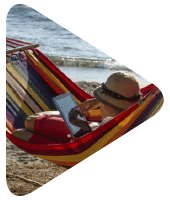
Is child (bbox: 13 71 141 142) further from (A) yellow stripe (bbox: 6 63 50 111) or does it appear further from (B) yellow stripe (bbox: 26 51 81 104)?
(B) yellow stripe (bbox: 26 51 81 104)

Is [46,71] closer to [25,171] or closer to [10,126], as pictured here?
[10,126]

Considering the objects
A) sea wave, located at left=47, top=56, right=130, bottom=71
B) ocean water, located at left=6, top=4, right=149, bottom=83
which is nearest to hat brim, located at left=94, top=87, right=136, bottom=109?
ocean water, located at left=6, top=4, right=149, bottom=83

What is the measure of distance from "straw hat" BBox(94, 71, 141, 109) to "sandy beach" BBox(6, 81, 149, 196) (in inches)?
18.7

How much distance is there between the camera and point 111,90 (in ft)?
7.32

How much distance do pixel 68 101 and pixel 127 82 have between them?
345 mm

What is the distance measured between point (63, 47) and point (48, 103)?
1.26 ft

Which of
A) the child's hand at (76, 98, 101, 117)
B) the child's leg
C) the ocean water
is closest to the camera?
the child's leg

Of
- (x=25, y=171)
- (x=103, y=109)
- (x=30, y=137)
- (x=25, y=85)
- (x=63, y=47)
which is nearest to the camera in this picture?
(x=25, y=171)

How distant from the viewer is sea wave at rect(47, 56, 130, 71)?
2.53 m

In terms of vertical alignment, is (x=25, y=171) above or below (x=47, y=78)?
below

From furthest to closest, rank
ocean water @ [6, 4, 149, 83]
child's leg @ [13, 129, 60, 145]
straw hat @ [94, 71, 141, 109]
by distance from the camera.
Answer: ocean water @ [6, 4, 149, 83] → straw hat @ [94, 71, 141, 109] → child's leg @ [13, 129, 60, 145]

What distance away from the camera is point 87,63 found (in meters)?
2.63

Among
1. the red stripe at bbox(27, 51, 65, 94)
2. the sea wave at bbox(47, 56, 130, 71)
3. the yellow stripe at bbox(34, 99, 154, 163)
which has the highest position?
the sea wave at bbox(47, 56, 130, 71)

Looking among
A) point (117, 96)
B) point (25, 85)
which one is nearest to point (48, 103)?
point (25, 85)
